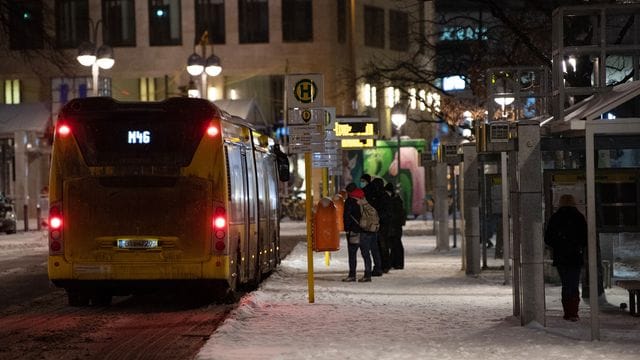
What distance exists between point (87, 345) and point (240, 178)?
6.15m

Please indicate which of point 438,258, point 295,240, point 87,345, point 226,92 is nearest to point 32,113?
point 226,92

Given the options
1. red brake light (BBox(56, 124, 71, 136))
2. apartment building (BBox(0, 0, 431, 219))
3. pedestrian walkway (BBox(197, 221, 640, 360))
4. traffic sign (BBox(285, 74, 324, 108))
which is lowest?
pedestrian walkway (BBox(197, 221, 640, 360))

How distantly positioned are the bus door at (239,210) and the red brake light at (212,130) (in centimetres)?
73

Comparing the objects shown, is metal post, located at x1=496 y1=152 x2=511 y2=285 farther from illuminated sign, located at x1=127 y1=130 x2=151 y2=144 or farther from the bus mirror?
illuminated sign, located at x1=127 y1=130 x2=151 y2=144

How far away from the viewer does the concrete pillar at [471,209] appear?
2552 cm

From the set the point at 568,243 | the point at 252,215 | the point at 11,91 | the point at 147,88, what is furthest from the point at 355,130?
the point at 11,91

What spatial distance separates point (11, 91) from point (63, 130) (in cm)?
5761

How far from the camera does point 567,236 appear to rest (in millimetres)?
16422

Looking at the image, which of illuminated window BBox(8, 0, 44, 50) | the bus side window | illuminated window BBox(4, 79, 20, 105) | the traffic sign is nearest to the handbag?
the bus side window

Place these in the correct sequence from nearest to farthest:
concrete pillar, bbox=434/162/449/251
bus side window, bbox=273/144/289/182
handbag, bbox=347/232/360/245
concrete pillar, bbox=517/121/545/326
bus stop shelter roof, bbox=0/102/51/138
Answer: concrete pillar, bbox=517/121/545/326 < handbag, bbox=347/232/360/245 < bus side window, bbox=273/144/289/182 < concrete pillar, bbox=434/162/449/251 < bus stop shelter roof, bbox=0/102/51/138

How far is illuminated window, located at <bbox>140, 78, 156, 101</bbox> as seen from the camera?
7400cm

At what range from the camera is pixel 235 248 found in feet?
62.8

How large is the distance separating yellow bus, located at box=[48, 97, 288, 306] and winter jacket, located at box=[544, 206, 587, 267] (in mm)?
4520

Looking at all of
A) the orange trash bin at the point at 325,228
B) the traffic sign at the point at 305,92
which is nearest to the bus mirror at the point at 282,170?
the orange trash bin at the point at 325,228
